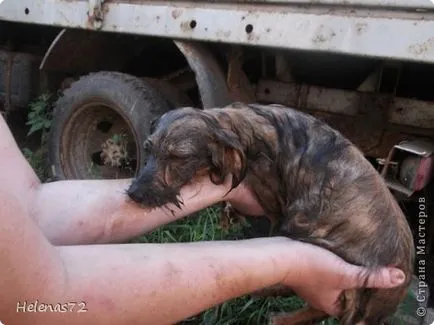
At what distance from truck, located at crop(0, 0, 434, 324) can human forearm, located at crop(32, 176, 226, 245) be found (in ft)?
3.89

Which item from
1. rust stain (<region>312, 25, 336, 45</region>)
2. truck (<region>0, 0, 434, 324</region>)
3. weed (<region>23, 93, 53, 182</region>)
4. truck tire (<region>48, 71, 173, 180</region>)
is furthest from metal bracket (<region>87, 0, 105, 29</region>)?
rust stain (<region>312, 25, 336, 45</region>)

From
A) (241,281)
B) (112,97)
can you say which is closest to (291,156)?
(241,281)

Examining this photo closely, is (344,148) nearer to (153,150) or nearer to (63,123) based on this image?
(153,150)

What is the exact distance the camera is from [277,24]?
11.6ft

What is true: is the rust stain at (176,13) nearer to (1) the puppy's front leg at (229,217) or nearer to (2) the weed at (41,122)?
(1) the puppy's front leg at (229,217)

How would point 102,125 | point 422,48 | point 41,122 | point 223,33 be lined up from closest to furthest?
point 422,48 → point 223,33 → point 102,125 → point 41,122

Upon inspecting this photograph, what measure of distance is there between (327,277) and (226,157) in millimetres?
650

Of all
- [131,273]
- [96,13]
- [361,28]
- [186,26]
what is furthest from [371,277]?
[96,13]

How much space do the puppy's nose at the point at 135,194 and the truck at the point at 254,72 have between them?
1.36 m

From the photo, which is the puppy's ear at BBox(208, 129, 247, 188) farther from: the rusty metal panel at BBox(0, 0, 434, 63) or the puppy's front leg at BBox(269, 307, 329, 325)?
the rusty metal panel at BBox(0, 0, 434, 63)

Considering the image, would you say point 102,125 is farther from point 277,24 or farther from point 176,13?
point 277,24

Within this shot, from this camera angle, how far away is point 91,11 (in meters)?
4.49

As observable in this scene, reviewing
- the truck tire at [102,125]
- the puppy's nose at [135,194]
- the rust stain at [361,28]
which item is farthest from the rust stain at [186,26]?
the puppy's nose at [135,194]

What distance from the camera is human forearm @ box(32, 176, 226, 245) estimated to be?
2453mm
